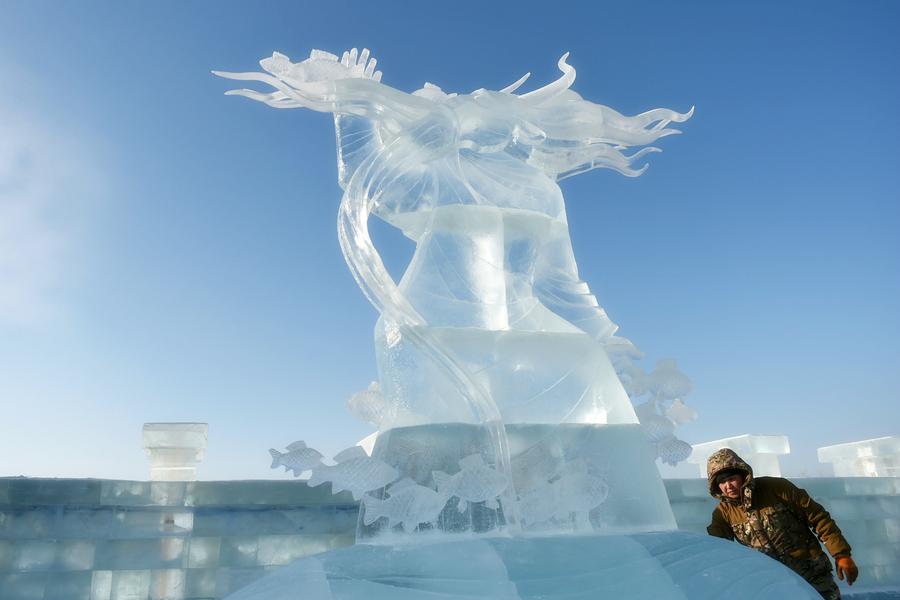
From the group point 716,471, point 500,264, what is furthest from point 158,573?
point 716,471

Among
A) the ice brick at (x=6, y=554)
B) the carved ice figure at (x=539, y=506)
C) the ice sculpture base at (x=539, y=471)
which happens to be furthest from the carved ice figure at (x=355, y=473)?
the ice brick at (x=6, y=554)

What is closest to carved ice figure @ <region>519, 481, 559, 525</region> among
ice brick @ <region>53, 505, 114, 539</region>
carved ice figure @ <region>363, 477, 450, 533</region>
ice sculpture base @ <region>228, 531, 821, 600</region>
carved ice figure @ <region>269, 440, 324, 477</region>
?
ice sculpture base @ <region>228, 531, 821, 600</region>

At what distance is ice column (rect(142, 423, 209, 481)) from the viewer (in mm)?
4145

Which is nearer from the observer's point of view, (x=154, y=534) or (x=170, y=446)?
(x=154, y=534)

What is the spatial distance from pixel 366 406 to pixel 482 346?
950 mm

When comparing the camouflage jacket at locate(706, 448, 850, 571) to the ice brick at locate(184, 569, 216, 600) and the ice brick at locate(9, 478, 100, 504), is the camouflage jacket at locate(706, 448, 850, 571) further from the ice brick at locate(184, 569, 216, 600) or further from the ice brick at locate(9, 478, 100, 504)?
the ice brick at locate(9, 478, 100, 504)

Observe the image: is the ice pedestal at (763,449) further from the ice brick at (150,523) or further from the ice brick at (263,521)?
the ice brick at (150,523)

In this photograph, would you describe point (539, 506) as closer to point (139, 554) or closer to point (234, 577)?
point (234, 577)

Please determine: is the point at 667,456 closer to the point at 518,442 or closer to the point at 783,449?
the point at 518,442

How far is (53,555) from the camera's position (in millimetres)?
3311

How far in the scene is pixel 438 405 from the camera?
2.69 meters

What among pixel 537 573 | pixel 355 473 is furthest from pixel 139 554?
pixel 537 573

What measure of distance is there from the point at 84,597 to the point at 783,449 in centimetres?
499

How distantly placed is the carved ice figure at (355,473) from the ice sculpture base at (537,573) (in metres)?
0.24
